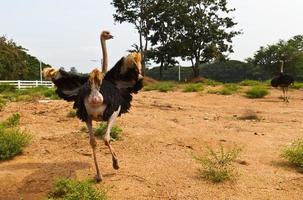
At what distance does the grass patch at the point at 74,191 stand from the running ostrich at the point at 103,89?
48 centimetres

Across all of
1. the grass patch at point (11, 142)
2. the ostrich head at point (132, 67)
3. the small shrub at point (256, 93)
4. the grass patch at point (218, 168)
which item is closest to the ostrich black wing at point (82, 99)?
the ostrich head at point (132, 67)

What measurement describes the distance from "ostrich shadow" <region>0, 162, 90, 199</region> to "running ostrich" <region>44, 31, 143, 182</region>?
1.97 feet

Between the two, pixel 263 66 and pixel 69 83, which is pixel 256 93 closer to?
pixel 69 83

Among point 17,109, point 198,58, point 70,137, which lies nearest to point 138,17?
point 198,58

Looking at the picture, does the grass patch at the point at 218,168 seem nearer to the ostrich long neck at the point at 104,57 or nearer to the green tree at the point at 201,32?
the ostrich long neck at the point at 104,57

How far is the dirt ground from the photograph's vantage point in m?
6.16

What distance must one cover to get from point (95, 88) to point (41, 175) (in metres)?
1.38

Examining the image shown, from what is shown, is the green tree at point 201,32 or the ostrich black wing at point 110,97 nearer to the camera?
the ostrich black wing at point 110,97

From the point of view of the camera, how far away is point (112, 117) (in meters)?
6.57

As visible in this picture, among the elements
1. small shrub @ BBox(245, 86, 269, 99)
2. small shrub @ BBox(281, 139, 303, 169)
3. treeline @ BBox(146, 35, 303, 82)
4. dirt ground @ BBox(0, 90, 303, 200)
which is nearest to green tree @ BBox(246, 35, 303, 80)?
treeline @ BBox(146, 35, 303, 82)

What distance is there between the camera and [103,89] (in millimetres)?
6438

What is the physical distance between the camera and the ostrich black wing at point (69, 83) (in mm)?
6984

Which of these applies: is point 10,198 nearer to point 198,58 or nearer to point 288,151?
point 288,151

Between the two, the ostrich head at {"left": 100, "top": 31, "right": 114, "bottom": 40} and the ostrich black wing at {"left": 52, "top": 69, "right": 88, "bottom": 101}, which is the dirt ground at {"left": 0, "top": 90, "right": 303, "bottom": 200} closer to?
the ostrich black wing at {"left": 52, "top": 69, "right": 88, "bottom": 101}
